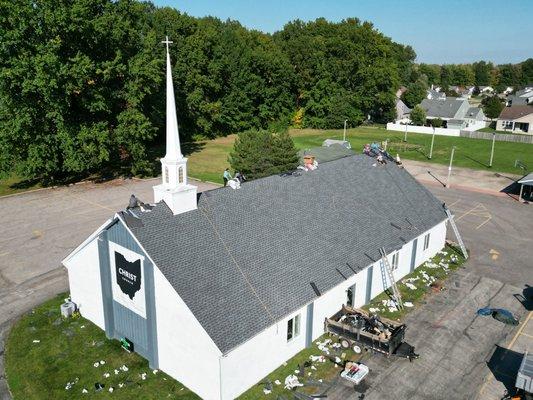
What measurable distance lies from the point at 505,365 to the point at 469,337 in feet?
7.02

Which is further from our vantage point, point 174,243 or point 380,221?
point 380,221

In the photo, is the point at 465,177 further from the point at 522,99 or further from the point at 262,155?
the point at 522,99

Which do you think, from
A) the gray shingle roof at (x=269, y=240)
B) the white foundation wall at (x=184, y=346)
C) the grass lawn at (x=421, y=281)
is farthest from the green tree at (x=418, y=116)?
the white foundation wall at (x=184, y=346)

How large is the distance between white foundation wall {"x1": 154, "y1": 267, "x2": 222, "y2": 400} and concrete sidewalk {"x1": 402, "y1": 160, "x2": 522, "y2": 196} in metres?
40.4

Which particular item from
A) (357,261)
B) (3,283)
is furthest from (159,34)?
(357,261)

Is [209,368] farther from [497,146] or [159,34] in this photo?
[497,146]

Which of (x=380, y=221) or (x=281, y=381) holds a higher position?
(x=380, y=221)

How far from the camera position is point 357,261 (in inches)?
872

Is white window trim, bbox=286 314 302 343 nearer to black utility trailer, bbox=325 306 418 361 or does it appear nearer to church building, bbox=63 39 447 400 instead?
church building, bbox=63 39 447 400

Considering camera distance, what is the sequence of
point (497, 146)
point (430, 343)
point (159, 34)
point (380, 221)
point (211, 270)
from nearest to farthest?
1. point (211, 270)
2. point (430, 343)
3. point (380, 221)
4. point (159, 34)
5. point (497, 146)

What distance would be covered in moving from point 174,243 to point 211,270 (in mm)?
1821

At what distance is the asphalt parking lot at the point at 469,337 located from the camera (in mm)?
17422

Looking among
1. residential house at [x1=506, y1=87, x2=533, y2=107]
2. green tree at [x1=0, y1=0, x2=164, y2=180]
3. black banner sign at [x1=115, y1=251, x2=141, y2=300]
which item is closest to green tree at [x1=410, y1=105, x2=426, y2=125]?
residential house at [x1=506, y1=87, x2=533, y2=107]

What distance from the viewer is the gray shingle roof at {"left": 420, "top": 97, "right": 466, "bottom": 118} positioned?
328 ft
